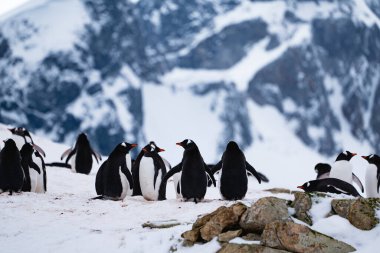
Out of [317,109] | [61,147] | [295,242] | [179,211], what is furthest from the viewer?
[317,109]

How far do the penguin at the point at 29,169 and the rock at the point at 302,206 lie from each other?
5857 mm

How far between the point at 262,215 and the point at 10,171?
5.39 m

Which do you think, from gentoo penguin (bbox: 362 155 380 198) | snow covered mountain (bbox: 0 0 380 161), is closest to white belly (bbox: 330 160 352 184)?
gentoo penguin (bbox: 362 155 380 198)

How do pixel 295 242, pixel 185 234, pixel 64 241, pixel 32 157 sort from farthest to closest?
pixel 32 157 → pixel 64 241 → pixel 185 234 → pixel 295 242

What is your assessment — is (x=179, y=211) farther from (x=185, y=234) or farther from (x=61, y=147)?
(x=61, y=147)

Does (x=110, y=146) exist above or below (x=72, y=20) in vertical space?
below

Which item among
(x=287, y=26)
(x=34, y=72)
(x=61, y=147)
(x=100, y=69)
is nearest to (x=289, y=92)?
(x=287, y=26)

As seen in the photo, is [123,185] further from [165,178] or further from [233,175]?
[233,175]

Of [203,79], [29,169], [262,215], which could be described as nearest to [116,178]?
[29,169]

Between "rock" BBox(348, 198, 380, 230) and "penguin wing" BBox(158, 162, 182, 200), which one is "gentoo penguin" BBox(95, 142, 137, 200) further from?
"rock" BBox(348, 198, 380, 230)

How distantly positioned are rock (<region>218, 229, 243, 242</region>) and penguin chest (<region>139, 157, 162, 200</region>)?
4.56 meters

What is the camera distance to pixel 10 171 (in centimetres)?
1058

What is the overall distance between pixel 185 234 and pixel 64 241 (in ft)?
5.53

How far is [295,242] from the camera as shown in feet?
21.5
